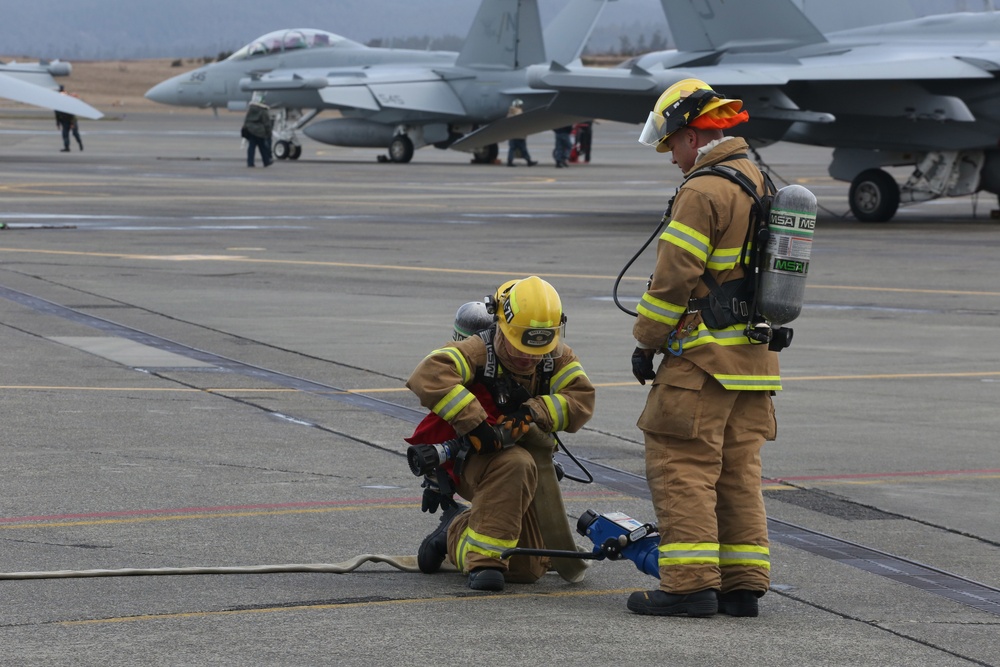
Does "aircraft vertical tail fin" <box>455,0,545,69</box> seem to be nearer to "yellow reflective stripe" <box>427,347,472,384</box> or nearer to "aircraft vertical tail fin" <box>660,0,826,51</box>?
"aircraft vertical tail fin" <box>660,0,826,51</box>

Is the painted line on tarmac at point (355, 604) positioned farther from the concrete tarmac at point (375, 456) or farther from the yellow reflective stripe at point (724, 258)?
the yellow reflective stripe at point (724, 258)

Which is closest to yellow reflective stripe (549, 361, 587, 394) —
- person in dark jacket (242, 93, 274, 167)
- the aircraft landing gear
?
person in dark jacket (242, 93, 274, 167)

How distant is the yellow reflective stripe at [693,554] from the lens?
5.94 meters

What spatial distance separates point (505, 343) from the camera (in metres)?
6.38

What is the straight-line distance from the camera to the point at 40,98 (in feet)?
152

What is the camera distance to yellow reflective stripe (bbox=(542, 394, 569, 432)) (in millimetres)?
6395

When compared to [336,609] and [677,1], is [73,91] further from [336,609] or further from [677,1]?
[336,609]

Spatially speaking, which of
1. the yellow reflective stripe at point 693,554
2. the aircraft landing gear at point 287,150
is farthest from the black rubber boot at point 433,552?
the aircraft landing gear at point 287,150

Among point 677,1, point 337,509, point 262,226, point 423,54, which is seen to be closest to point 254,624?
point 337,509

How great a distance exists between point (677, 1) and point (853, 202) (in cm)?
551

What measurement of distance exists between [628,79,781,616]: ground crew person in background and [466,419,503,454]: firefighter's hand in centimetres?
61

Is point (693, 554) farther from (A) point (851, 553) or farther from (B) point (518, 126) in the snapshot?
(B) point (518, 126)

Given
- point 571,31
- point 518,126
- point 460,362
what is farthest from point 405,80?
point 460,362

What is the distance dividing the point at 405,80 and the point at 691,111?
46.5 m
